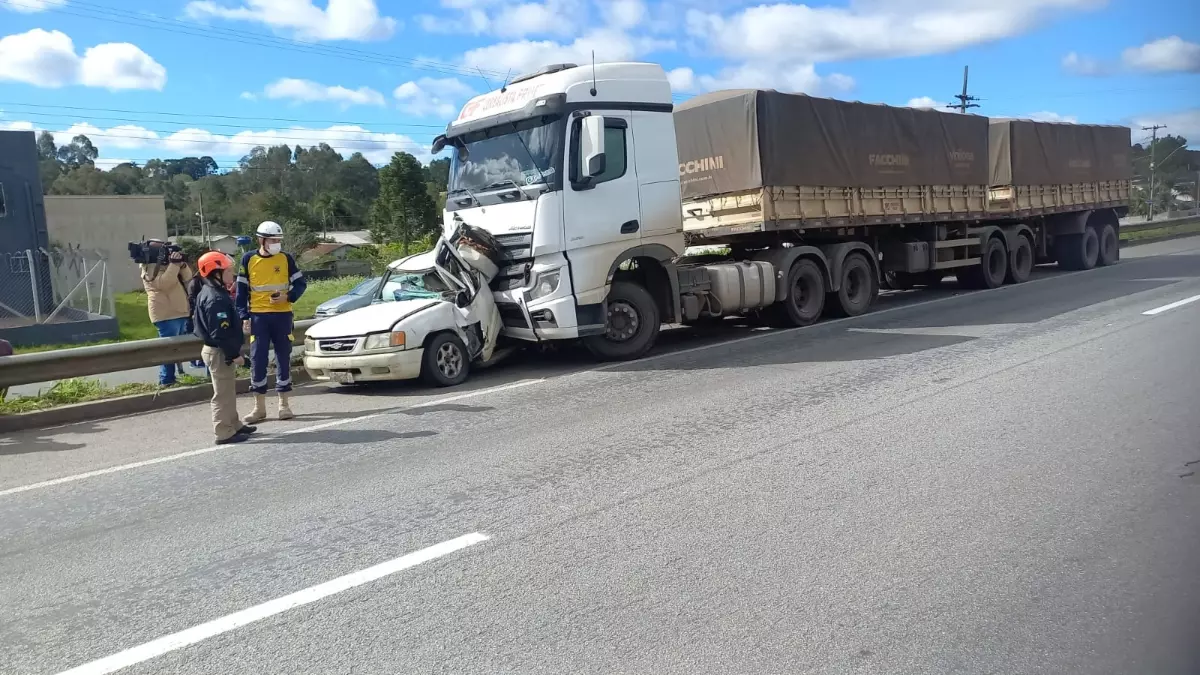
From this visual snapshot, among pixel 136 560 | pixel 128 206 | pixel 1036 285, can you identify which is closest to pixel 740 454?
pixel 136 560

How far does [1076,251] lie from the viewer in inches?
827

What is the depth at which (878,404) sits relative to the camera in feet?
Result: 24.6

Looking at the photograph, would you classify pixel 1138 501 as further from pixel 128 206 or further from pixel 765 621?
pixel 128 206

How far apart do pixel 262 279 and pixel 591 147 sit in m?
3.73

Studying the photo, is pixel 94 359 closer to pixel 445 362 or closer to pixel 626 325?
pixel 445 362

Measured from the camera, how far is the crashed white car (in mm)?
9094

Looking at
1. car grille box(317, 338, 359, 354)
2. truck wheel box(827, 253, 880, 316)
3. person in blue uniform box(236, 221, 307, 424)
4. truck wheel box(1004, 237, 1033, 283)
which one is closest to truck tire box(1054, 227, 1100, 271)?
truck wheel box(1004, 237, 1033, 283)

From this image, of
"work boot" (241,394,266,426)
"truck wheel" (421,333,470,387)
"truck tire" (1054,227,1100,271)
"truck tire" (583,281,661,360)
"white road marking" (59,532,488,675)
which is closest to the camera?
"white road marking" (59,532,488,675)

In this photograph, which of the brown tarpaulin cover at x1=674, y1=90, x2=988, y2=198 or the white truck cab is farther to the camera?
the brown tarpaulin cover at x1=674, y1=90, x2=988, y2=198

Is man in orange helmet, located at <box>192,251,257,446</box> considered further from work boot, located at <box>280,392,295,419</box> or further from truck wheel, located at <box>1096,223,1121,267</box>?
truck wheel, located at <box>1096,223,1121,267</box>

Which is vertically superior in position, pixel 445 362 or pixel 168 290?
pixel 168 290

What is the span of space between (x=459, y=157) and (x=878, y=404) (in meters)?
5.97

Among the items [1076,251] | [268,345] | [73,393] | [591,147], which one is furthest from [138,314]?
[1076,251]

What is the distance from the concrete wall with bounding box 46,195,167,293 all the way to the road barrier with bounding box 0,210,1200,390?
115 feet
